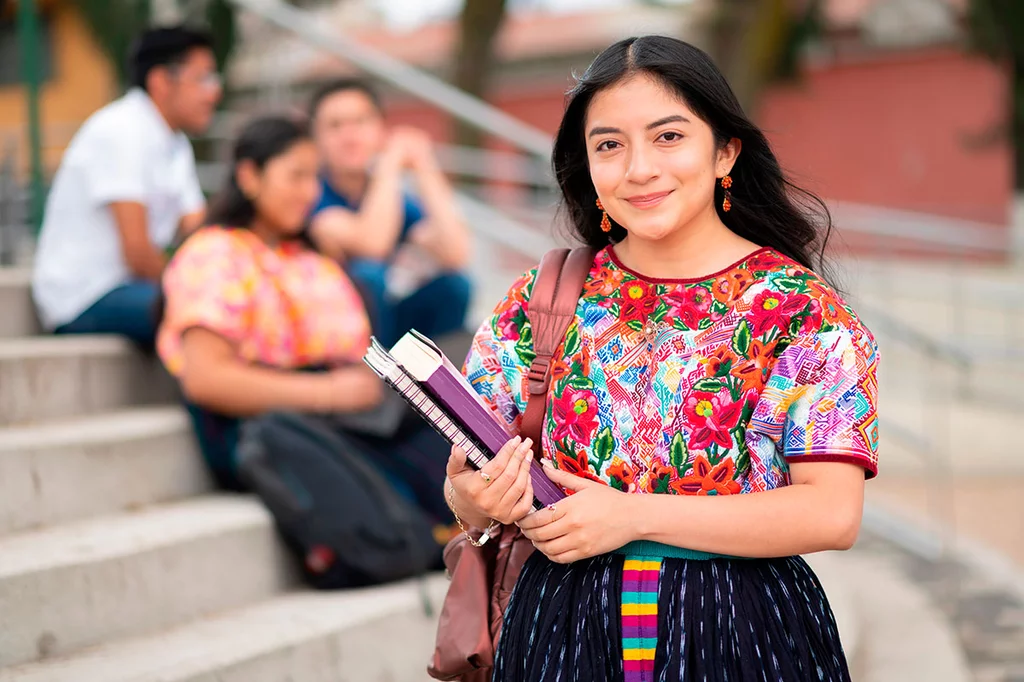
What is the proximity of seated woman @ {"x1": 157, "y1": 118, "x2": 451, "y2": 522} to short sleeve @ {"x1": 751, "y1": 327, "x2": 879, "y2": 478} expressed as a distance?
1.93m

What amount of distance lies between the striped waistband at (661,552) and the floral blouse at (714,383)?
Result: 0.08 m

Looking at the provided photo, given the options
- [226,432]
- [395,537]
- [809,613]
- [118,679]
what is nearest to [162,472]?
[226,432]

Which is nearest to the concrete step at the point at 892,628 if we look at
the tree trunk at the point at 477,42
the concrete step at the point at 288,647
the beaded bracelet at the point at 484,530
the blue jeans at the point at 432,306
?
the concrete step at the point at 288,647

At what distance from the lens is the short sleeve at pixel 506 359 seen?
1.88m

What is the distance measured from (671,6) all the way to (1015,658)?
11.0 m

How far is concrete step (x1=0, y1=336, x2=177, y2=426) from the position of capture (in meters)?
3.57

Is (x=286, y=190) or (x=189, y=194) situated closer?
(x=286, y=190)

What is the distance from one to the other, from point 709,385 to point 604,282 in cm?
25

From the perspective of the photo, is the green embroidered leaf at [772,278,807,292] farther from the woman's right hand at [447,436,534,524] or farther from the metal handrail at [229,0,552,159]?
the metal handrail at [229,0,552,159]

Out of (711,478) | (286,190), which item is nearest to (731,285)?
(711,478)

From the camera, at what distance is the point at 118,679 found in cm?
262

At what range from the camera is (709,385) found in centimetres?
174

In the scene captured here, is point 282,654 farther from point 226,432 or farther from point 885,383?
point 885,383

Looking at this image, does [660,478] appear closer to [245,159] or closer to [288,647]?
[288,647]
